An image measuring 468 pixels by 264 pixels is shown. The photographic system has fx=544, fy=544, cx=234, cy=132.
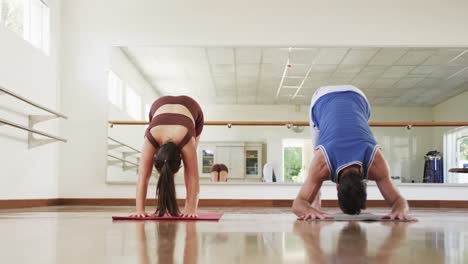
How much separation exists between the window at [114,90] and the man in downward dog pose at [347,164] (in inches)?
136

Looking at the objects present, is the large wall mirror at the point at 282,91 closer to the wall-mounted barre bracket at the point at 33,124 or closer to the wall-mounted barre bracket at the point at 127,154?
the wall-mounted barre bracket at the point at 127,154

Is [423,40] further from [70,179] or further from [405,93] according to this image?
[70,179]

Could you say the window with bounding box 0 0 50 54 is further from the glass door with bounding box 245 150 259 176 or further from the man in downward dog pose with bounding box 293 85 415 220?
the man in downward dog pose with bounding box 293 85 415 220

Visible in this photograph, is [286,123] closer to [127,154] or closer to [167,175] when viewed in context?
[127,154]

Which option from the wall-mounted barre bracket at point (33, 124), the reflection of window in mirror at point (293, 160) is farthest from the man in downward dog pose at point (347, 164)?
the wall-mounted barre bracket at point (33, 124)

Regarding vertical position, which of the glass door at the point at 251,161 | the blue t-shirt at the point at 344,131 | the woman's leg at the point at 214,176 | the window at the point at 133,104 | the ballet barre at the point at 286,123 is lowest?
the woman's leg at the point at 214,176

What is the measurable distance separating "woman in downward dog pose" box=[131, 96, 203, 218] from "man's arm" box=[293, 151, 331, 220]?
60cm

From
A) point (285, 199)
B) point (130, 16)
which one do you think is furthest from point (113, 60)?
point (285, 199)

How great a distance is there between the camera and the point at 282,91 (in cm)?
606

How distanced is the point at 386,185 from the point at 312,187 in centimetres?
38

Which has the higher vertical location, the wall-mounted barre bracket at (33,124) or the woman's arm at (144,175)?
the wall-mounted barre bracket at (33,124)

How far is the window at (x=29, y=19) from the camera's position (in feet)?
15.3

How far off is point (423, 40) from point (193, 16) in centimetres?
258

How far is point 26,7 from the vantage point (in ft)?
17.0
